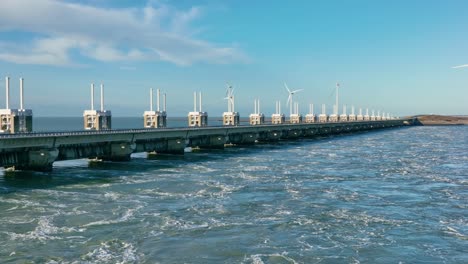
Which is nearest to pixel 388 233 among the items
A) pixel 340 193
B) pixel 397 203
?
pixel 397 203

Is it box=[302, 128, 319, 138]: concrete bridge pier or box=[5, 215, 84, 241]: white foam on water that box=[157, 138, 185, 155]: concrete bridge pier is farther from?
box=[302, 128, 319, 138]: concrete bridge pier

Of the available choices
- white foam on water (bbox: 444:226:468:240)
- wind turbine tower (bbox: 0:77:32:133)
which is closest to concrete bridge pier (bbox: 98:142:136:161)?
wind turbine tower (bbox: 0:77:32:133)

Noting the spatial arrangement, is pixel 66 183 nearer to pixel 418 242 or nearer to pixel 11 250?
pixel 11 250

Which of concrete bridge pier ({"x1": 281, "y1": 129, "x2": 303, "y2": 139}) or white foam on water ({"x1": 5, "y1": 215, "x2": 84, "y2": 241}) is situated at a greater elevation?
concrete bridge pier ({"x1": 281, "y1": 129, "x2": 303, "y2": 139})

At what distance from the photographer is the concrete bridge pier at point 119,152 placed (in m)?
67.6

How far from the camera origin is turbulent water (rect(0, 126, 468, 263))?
22.5 meters

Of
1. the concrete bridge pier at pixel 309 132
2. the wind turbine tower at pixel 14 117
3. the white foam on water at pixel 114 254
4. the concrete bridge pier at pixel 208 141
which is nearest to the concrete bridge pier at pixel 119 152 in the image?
the wind turbine tower at pixel 14 117

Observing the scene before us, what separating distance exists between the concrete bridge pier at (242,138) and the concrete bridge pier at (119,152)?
127ft

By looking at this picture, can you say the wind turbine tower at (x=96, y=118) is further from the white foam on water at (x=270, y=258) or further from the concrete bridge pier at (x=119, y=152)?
the white foam on water at (x=270, y=258)

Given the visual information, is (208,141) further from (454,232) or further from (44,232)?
(454,232)

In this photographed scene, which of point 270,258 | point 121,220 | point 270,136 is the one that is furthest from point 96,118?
point 270,258

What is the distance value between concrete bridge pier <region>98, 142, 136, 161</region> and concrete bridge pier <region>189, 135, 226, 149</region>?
2057cm

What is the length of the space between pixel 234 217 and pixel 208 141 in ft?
213

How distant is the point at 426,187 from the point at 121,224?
2880cm
